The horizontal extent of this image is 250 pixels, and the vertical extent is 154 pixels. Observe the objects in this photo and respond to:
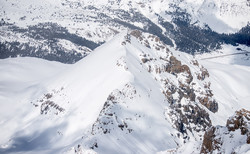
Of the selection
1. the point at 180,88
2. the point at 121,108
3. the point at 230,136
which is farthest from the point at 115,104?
the point at 180,88

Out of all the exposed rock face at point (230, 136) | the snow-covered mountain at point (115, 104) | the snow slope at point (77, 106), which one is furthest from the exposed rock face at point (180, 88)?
the exposed rock face at point (230, 136)

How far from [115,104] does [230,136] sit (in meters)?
24.8

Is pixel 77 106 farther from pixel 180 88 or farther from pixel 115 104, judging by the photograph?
pixel 180 88

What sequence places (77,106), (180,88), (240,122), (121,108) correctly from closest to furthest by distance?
(240,122) → (121,108) → (77,106) → (180,88)

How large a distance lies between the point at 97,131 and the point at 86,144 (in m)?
4.85

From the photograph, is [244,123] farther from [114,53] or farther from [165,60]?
[165,60]

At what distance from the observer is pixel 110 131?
1459 inches

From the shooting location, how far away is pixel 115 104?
45062 millimetres

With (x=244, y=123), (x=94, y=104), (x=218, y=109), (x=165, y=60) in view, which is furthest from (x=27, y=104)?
(x=218, y=109)

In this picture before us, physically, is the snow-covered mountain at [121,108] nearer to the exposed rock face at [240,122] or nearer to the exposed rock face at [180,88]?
the exposed rock face at [240,122]

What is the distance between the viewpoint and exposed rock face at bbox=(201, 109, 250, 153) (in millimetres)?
21609

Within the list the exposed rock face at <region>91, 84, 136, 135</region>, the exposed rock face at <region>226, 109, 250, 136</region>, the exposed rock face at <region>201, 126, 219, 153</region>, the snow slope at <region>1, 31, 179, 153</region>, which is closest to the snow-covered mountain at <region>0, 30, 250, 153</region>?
the exposed rock face at <region>91, 84, 136, 135</region>

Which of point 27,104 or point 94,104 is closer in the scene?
point 94,104

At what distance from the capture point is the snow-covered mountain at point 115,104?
131ft
